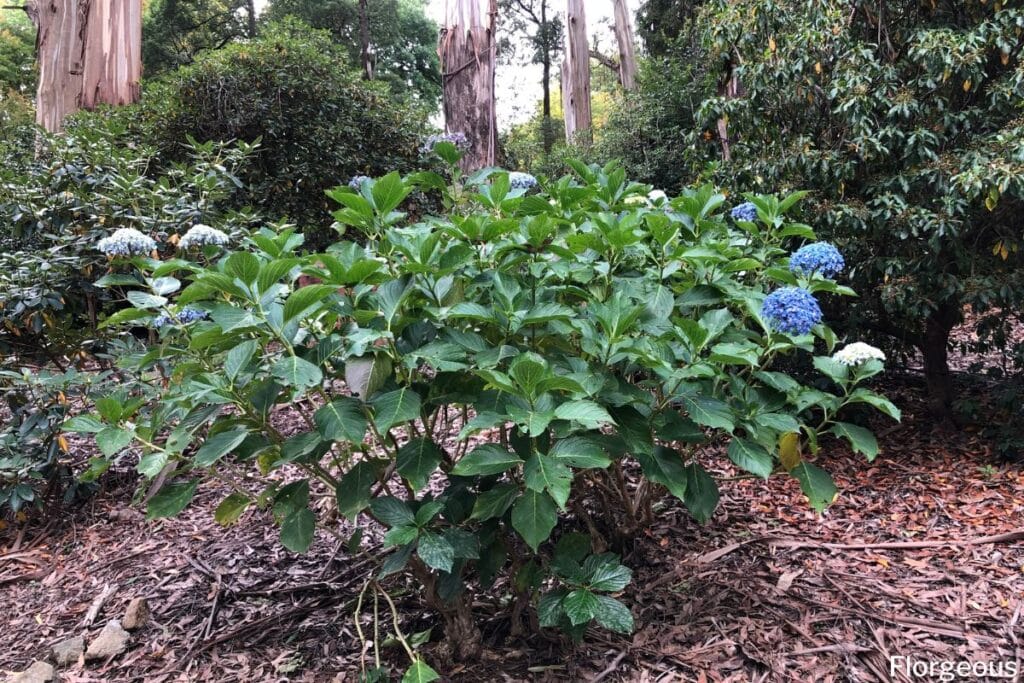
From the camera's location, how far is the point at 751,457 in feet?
5.71

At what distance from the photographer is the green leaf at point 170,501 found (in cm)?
174

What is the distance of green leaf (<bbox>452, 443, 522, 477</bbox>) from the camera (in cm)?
154

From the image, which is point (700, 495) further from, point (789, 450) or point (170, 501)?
point (170, 501)

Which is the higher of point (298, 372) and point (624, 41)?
point (624, 41)

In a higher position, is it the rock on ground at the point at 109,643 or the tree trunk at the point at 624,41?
the tree trunk at the point at 624,41

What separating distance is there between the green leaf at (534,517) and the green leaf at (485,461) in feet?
0.33

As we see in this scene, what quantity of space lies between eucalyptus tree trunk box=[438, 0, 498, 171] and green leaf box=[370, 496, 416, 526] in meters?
6.19

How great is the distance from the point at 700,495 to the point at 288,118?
7.03 metres

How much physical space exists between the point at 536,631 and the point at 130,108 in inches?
296

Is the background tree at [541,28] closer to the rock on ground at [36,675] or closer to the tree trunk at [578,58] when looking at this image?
the tree trunk at [578,58]

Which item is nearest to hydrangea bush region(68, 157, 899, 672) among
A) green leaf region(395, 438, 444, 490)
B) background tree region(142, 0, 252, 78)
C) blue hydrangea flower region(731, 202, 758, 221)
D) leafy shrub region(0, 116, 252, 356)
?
green leaf region(395, 438, 444, 490)

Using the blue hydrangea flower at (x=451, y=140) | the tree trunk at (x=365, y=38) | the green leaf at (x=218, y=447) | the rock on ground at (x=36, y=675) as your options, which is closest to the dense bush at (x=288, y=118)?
the blue hydrangea flower at (x=451, y=140)

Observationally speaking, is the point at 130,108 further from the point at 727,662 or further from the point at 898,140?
the point at 727,662

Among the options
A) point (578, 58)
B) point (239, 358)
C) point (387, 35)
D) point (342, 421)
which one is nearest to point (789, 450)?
point (342, 421)
